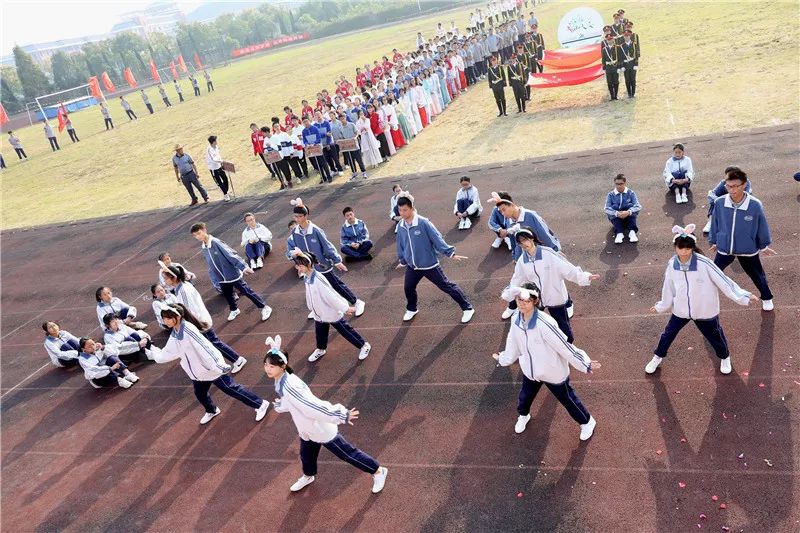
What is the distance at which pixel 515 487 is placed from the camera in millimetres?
5594

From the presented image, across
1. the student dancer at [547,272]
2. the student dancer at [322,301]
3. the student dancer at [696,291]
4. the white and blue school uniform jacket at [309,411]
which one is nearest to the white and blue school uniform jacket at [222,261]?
the student dancer at [322,301]

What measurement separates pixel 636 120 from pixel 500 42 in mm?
12314

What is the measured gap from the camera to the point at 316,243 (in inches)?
361

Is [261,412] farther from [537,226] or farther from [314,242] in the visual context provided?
[537,226]

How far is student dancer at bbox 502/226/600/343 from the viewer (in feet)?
21.4

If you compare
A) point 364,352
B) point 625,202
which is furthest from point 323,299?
point 625,202

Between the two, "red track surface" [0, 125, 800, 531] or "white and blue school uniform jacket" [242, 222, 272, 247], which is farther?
"white and blue school uniform jacket" [242, 222, 272, 247]

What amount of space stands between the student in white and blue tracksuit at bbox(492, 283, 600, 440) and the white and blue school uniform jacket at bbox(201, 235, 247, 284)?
231 inches

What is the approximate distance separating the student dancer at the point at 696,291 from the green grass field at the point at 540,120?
359 inches

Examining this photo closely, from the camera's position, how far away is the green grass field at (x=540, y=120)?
592 inches

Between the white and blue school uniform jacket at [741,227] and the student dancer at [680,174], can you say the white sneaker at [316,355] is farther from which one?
the student dancer at [680,174]

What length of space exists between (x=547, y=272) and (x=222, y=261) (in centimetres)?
601

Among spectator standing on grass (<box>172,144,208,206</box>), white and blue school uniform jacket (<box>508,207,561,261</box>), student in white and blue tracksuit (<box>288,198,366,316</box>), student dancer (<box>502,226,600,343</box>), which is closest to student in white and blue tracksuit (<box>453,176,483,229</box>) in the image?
student in white and blue tracksuit (<box>288,198,366,316</box>)

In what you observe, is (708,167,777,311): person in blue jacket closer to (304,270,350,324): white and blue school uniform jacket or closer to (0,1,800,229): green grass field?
(304,270,350,324): white and blue school uniform jacket
